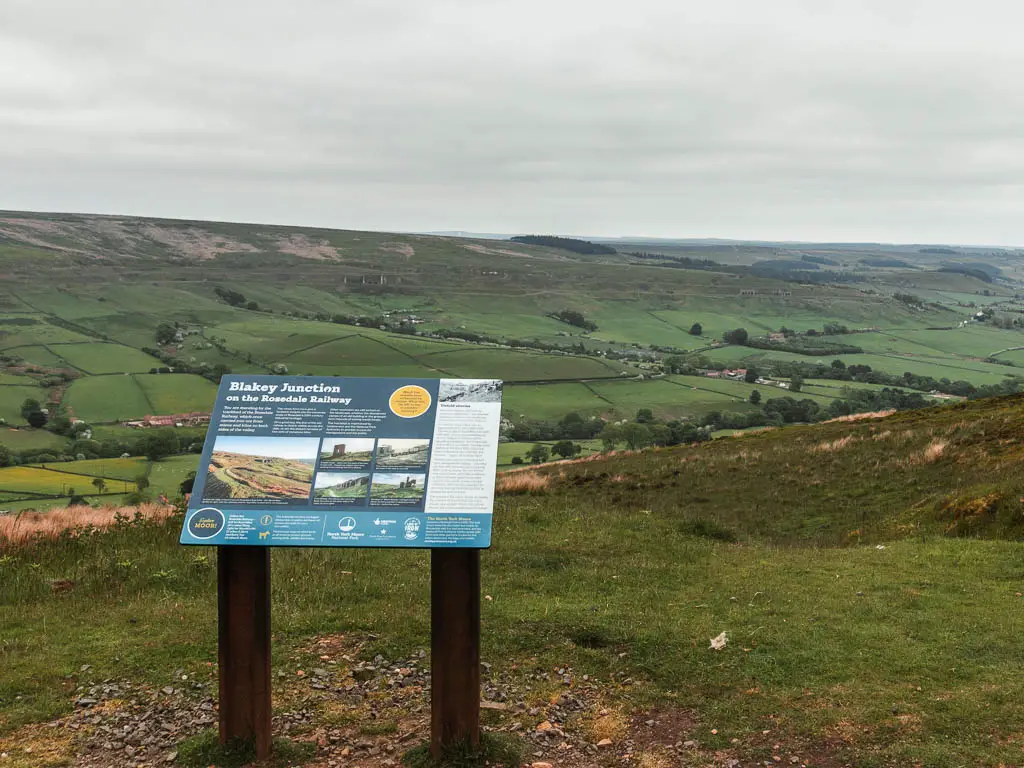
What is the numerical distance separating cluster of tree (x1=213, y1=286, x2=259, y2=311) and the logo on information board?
14973 centimetres

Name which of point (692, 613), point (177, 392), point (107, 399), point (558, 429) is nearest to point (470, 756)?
point (692, 613)

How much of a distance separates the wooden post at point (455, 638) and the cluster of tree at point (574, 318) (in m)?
141

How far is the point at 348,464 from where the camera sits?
6.46 metres

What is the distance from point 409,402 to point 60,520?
1030 centimetres

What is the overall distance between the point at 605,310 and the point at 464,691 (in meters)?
160

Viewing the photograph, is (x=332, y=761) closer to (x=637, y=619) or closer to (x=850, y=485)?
(x=637, y=619)

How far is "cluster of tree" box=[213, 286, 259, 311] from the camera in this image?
151 m

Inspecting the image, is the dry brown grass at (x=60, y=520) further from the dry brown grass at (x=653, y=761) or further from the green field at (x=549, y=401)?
the green field at (x=549, y=401)

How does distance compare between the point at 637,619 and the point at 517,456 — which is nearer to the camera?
the point at 637,619

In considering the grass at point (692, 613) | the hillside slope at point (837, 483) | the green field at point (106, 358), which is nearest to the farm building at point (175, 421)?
the green field at point (106, 358)

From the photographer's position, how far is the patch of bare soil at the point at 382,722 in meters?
6.67

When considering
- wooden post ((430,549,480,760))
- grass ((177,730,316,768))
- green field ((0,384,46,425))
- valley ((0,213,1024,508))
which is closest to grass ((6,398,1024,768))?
grass ((177,730,316,768))

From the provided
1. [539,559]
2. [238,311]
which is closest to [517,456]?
[539,559]

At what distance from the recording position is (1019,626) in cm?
920
